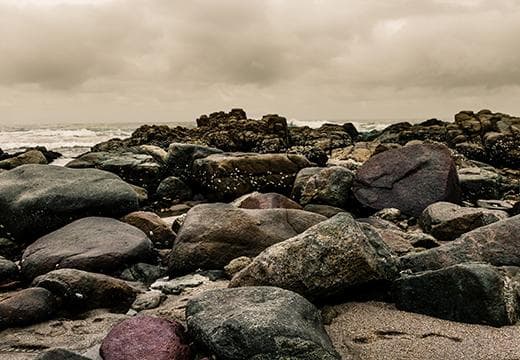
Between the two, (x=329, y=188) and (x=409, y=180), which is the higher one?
(x=409, y=180)

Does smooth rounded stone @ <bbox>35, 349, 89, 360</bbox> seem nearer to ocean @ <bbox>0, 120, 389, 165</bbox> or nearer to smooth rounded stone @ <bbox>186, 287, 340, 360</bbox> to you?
smooth rounded stone @ <bbox>186, 287, 340, 360</bbox>

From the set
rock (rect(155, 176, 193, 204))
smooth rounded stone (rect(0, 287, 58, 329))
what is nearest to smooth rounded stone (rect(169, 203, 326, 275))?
smooth rounded stone (rect(0, 287, 58, 329))

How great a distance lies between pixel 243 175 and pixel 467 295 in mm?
7385

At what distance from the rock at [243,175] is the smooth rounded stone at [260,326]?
7.10 m

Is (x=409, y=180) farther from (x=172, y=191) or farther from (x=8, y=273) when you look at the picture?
(x=8, y=273)

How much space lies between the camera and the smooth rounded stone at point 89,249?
19.6 ft

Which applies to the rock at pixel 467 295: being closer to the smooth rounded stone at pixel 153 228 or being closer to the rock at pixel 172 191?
the smooth rounded stone at pixel 153 228

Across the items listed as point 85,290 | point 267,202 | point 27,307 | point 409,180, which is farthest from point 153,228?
point 409,180

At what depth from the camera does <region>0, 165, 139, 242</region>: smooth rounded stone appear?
750 centimetres

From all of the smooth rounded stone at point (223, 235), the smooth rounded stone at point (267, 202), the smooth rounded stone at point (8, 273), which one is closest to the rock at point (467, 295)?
the smooth rounded stone at point (223, 235)

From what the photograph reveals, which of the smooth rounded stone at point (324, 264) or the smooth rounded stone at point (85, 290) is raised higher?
the smooth rounded stone at point (324, 264)

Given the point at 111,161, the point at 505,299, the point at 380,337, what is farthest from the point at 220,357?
the point at 111,161

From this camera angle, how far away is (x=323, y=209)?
9.20 meters

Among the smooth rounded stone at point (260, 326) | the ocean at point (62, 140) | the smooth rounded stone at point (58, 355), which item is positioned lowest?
the ocean at point (62, 140)
